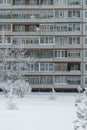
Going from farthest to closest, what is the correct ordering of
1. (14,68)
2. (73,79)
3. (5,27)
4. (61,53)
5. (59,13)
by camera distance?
(59,13) < (5,27) < (61,53) < (73,79) < (14,68)

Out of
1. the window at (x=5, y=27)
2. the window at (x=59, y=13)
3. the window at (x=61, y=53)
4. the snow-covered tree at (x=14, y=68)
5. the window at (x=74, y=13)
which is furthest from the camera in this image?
the window at (x=59, y=13)

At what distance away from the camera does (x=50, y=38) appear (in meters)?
61.2

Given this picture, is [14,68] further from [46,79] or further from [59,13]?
[59,13]

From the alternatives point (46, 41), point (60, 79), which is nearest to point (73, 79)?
point (60, 79)

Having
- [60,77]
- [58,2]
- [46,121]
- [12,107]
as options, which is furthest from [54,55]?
[46,121]

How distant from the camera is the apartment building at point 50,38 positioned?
6022 cm

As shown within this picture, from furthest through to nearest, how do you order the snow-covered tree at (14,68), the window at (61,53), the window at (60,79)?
the window at (61,53) → the window at (60,79) → the snow-covered tree at (14,68)

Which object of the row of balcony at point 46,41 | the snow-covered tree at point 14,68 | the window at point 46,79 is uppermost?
the row of balcony at point 46,41

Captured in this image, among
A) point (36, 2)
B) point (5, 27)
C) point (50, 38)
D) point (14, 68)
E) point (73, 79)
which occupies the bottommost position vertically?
point (73, 79)

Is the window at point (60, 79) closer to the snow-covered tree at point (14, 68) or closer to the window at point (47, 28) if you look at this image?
the snow-covered tree at point (14, 68)

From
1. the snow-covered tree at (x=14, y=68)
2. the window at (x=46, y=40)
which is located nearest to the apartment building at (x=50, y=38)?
the window at (x=46, y=40)

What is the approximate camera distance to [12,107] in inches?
955

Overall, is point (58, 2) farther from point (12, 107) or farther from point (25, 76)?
point (12, 107)

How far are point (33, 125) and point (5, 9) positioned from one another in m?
46.7
